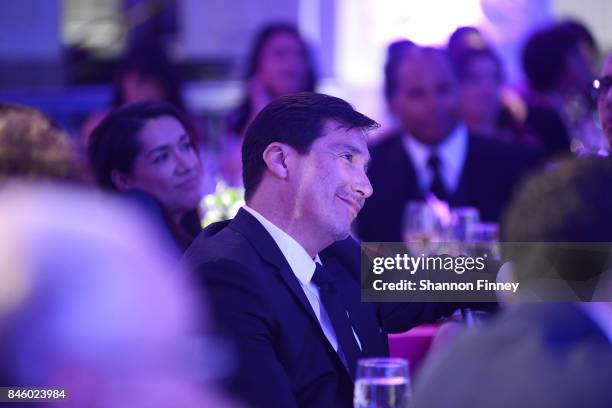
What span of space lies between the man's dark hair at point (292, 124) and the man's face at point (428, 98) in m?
1.95

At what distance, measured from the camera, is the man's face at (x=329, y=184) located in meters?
2.30

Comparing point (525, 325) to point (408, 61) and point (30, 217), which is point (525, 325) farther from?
point (408, 61)

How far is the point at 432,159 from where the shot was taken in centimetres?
419

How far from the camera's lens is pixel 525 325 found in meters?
1.22

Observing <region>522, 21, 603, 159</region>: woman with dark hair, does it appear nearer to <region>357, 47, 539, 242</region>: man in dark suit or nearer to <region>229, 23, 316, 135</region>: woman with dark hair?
<region>357, 47, 539, 242</region>: man in dark suit

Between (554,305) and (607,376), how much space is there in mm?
110

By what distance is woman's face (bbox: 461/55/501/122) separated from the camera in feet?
Answer: 16.4

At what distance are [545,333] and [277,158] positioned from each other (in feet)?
3.87

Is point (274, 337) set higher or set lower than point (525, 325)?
higher

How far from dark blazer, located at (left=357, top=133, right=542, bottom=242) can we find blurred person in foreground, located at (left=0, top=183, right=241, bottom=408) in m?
2.92

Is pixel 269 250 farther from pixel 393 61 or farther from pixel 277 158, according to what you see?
pixel 393 61

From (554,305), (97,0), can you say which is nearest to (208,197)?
(554,305)

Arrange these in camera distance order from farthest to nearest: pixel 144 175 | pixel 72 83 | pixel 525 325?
pixel 72 83 < pixel 144 175 < pixel 525 325

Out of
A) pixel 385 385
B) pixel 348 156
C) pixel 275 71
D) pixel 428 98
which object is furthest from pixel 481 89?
pixel 385 385
